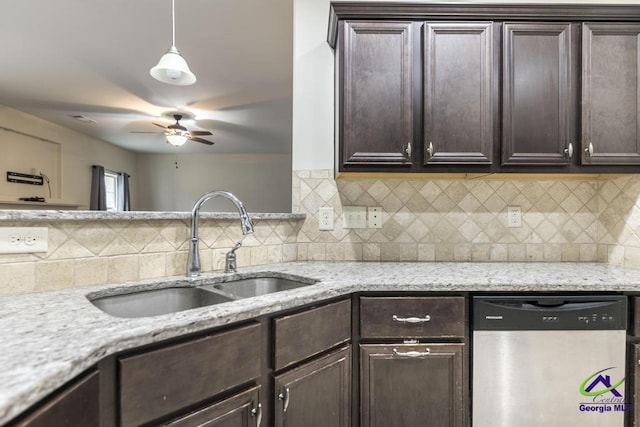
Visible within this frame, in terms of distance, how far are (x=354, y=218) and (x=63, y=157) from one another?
5.00 meters

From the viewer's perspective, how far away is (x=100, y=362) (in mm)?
651

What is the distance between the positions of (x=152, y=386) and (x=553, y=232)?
2128mm

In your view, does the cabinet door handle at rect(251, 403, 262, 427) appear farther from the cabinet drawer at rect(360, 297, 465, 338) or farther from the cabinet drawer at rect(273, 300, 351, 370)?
the cabinet drawer at rect(360, 297, 465, 338)

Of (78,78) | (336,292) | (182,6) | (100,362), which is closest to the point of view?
(100,362)

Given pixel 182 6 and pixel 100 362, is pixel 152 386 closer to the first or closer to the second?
pixel 100 362

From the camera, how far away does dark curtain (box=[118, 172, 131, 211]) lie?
570 centimetres

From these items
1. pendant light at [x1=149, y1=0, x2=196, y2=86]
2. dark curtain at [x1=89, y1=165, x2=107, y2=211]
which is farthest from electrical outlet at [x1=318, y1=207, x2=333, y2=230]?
dark curtain at [x1=89, y1=165, x2=107, y2=211]

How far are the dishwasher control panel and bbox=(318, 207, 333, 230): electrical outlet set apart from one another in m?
0.88

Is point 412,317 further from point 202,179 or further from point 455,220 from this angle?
point 202,179

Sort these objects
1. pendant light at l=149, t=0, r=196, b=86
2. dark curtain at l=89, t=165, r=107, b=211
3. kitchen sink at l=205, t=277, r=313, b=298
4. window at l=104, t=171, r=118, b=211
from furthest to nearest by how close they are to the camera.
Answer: window at l=104, t=171, r=118, b=211 → dark curtain at l=89, t=165, r=107, b=211 → pendant light at l=149, t=0, r=196, b=86 → kitchen sink at l=205, t=277, r=313, b=298

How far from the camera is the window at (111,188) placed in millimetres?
5475

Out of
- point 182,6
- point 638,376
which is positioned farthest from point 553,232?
point 182,6

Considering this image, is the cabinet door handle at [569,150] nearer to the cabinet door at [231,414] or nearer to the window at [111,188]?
the cabinet door at [231,414]

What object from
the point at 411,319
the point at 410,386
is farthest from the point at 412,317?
the point at 410,386
